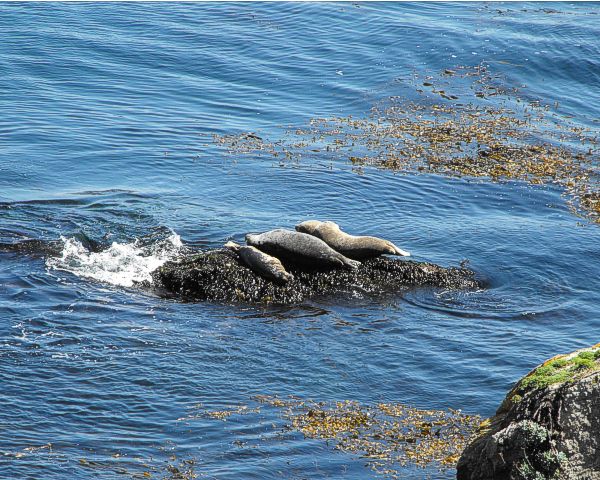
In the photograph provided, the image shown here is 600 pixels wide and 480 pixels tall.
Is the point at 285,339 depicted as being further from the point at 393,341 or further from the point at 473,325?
the point at 473,325

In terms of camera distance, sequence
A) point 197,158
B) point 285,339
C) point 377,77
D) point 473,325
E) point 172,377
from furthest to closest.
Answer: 1. point 377,77
2. point 197,158
3. point 473,325
4. point 285,339
5. point 172,377

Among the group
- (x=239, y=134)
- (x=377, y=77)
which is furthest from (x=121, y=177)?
(x=377, y=77)

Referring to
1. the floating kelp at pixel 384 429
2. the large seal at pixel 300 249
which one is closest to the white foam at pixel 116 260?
the large seal at pixel 300 249

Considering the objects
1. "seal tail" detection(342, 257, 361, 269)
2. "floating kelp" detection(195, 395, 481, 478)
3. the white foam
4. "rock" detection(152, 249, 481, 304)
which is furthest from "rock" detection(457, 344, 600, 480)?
the white foam

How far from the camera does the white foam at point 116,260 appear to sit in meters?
11.9

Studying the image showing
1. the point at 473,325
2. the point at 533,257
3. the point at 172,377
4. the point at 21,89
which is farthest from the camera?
the point at 21,89

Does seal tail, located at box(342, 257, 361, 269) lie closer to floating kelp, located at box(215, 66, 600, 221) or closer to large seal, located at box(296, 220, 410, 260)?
large seal, located at box(296, 220, 410, 260)

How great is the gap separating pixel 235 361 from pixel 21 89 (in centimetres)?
1549

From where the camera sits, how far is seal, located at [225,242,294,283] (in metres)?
11.6

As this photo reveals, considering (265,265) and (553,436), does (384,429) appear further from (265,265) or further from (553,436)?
(265,265)

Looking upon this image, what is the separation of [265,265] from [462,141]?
30.0 ft

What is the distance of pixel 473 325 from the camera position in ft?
37.0

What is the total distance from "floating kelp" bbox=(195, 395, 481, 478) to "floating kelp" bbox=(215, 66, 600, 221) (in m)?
8.04

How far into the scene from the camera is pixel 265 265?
11594mm
